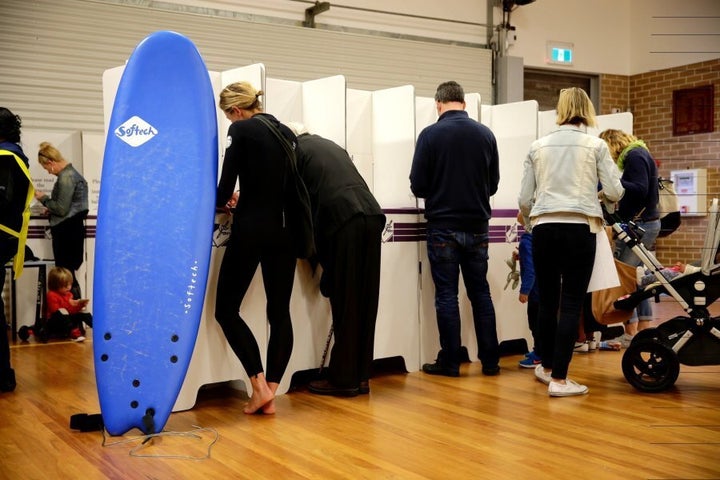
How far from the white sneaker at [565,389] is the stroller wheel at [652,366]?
0.88 ft

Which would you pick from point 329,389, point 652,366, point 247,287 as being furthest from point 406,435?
point 652,366

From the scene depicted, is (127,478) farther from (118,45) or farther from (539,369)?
(118,45)

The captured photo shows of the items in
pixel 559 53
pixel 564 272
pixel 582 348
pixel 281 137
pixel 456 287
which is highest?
pixel 559 53

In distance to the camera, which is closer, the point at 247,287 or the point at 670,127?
the point at 247,287

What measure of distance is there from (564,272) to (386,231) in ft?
3.59

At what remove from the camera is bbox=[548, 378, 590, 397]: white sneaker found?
12.5 ft

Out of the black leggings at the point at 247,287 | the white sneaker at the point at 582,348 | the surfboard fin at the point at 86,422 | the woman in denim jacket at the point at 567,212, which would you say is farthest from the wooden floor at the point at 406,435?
the white sneaker at the point at 582,348

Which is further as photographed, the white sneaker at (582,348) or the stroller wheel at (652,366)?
the white sneaker at (582,348)

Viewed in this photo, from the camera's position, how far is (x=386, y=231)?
4504 mm

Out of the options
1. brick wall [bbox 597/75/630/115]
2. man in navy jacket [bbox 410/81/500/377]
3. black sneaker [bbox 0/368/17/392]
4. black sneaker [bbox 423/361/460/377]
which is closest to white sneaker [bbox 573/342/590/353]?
man in navy jacket [bbox 410/81/500/377]

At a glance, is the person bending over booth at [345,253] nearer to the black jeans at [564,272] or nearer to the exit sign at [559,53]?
the black jeans at [564,272]

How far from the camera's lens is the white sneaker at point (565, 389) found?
150 inches

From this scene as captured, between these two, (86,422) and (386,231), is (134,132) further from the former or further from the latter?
(386,231)

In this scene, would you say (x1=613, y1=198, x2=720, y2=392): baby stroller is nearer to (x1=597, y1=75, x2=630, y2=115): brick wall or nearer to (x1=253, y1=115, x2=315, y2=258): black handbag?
(x1=253, y1=115, x2=315, y2=258): black handbag
